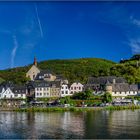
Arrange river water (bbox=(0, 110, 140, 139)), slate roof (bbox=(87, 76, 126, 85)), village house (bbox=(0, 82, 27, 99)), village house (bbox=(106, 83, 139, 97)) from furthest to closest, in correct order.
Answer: slate roof (bbox=(87, 76, 126, 85)), village house (bbox=(0, 82, 27, 99)), village house (bbox=(106, 83, 139, 97)), river water (bbox=(0, 110, 140, 139))

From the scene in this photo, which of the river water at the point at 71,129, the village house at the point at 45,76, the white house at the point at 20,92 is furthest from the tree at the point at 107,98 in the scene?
the river water at the point at 71,129

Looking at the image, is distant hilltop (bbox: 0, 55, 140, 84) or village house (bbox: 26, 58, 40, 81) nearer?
distant hilltop (bbox: 0, 55, 140, 84)

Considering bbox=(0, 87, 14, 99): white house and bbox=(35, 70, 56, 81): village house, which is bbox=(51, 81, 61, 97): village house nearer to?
bbox=(0, 87, 14, 99): white house

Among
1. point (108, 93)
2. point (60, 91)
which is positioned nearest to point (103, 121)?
point (108, 93)

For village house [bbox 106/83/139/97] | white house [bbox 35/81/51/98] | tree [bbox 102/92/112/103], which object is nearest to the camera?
tree [bbox 102/92/112/103]

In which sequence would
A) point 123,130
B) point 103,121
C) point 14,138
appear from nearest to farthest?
point 14,138
point 123,130
point 103,121

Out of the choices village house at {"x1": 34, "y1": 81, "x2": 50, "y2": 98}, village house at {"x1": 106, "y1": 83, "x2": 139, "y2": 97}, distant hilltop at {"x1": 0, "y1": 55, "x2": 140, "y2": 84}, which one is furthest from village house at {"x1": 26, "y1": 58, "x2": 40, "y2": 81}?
village house at {"x1": 106, "y1": 83, "x2": 139, "y2": 97}

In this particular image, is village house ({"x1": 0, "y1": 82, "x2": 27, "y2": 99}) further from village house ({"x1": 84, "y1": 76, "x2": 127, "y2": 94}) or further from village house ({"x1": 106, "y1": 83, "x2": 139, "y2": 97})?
village house ({"x1": 106, "y1": 83, "x2": 139, "y2": 97})

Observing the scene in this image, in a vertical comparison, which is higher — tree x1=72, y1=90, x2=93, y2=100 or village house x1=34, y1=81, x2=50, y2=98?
village house x1=34, y1=81, x2=50, y2=98

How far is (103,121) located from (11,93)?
103ft

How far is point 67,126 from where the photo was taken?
3547cm

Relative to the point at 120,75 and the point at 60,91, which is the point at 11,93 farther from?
the point at 120,75

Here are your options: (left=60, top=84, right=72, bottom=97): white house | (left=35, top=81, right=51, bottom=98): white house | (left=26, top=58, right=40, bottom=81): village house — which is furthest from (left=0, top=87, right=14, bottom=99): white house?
(left=26, top=58, right=40, bottom=81): village house

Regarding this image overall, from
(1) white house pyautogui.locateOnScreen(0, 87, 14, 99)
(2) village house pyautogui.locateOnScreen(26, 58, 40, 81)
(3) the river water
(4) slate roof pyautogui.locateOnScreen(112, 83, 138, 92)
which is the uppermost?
(2) village house pyautogui.locateOnScreen(26, 58, 40, 81)
